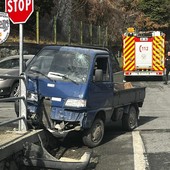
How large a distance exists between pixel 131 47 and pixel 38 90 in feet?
56.3

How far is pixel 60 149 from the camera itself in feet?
26.6

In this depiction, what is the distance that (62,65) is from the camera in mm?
8109

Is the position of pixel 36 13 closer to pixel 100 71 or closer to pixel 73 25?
pixel 73 25

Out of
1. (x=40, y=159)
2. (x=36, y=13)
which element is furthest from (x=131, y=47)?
(x=40, y=159)

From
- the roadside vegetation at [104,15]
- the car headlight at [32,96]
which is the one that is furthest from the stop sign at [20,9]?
the roadside vegetation at [104,15]

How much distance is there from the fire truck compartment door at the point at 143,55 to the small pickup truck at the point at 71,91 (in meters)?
15.4

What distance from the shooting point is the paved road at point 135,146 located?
710 cm

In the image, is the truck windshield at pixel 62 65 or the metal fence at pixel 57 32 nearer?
the truck windshield at pixel 62 65

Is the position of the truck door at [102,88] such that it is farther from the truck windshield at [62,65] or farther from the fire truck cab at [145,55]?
the fire truck cab at [145,55]

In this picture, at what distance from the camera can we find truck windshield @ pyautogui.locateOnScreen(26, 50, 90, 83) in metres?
7.93

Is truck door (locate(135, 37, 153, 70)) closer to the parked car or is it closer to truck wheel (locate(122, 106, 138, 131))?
the parked car

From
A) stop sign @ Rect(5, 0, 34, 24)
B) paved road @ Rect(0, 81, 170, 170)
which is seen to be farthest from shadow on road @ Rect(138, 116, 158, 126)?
stop sign @ Rect(5, 0, 34, 24)

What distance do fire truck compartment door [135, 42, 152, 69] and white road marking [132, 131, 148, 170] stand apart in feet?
48.7

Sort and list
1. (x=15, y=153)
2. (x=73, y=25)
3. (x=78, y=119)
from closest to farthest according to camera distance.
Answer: (x=15, y=153) → (x=78, y=119) → (x=73, y=25)
